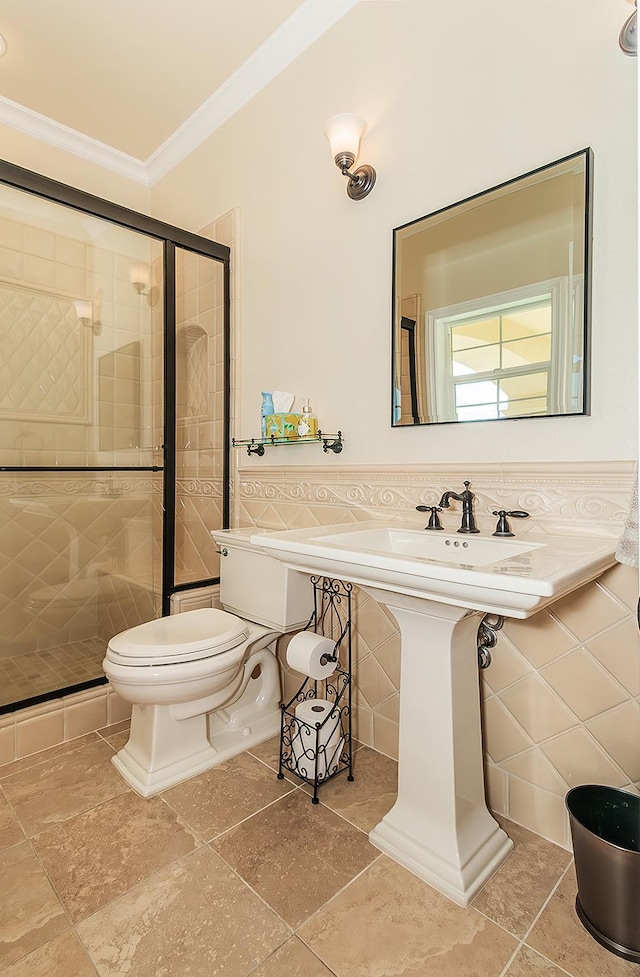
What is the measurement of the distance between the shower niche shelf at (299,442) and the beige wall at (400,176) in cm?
4

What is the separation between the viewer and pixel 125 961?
3.55ft

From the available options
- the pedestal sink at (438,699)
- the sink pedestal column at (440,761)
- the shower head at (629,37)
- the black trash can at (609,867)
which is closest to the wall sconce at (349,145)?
the shower head at (629,37)

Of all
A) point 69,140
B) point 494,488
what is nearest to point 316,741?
point 494,488

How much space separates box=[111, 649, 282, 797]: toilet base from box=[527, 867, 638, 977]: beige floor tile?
1.07 m

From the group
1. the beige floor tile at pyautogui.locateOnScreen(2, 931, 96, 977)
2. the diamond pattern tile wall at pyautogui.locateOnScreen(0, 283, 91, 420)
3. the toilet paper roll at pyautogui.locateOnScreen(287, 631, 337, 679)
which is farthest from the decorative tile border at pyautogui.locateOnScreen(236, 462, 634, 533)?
the beige floor tile at pyautogui.locateOnScreen(2, 931, 96, 977)

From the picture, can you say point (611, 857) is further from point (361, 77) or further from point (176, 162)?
point (176, 162)

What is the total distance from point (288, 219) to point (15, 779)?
2.33 meters

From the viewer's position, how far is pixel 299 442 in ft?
6.66

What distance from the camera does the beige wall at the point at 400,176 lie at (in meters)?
1.28

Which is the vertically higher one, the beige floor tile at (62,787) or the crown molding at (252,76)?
the crown molding at (252,76)

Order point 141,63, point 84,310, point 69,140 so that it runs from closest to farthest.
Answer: point 84,310 → point 141,63 → point 69,140

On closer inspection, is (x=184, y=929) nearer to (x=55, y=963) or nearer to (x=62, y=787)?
(x=55, y=963)

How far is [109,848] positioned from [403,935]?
806 millimetres

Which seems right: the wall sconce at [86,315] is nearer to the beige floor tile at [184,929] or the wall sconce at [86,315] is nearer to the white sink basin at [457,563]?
the white sink basin at [457,563]
